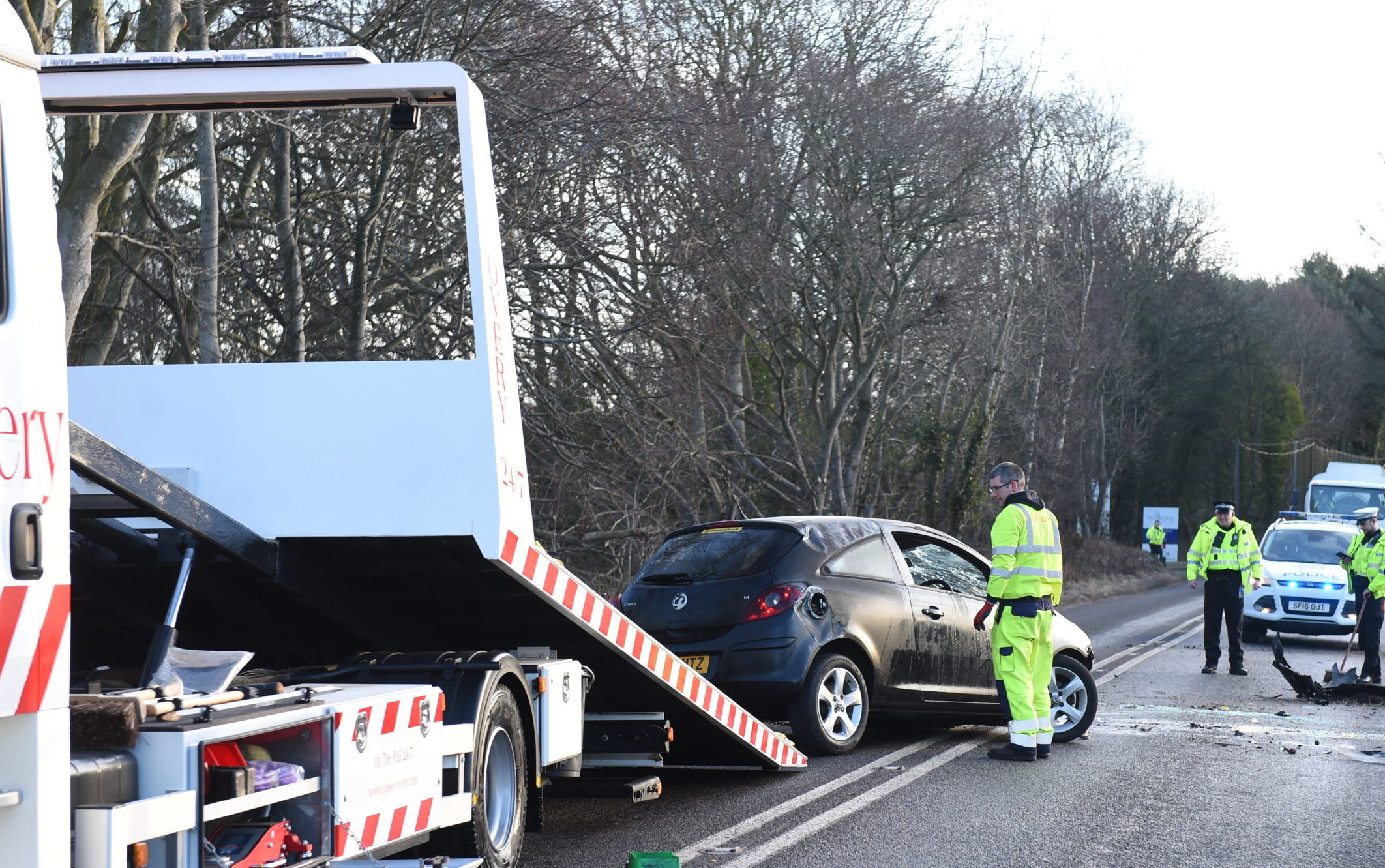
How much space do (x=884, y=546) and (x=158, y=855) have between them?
668 cm

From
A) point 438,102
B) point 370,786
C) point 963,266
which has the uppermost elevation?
point 963,266

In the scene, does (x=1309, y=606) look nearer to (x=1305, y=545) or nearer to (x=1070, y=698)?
(x=1305, y=545)

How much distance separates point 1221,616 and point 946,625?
683 centimetres

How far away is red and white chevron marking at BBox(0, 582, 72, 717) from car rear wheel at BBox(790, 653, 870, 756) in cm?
597

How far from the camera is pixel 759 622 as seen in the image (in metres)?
9.04

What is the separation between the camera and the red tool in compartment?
4258mm

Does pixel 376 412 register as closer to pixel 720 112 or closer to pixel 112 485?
pixel 112 485

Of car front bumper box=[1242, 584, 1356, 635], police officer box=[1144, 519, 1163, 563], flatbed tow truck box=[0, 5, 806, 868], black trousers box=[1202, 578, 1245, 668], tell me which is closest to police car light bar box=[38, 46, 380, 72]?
flatbed tow truck box=[0, 5, 806, 868]

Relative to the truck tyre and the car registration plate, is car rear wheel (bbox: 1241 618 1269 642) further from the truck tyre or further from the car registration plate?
the truck tyre

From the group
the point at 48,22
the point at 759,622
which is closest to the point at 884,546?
the point at 759,622

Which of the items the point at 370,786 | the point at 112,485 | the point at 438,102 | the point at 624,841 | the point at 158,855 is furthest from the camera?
the point at 624,841

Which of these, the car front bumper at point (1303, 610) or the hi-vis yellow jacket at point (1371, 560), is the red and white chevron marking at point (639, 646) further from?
the car front bumper at point (1303, 610)

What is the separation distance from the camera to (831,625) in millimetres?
9172

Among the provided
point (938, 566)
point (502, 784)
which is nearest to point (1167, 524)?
point (938, 566)
